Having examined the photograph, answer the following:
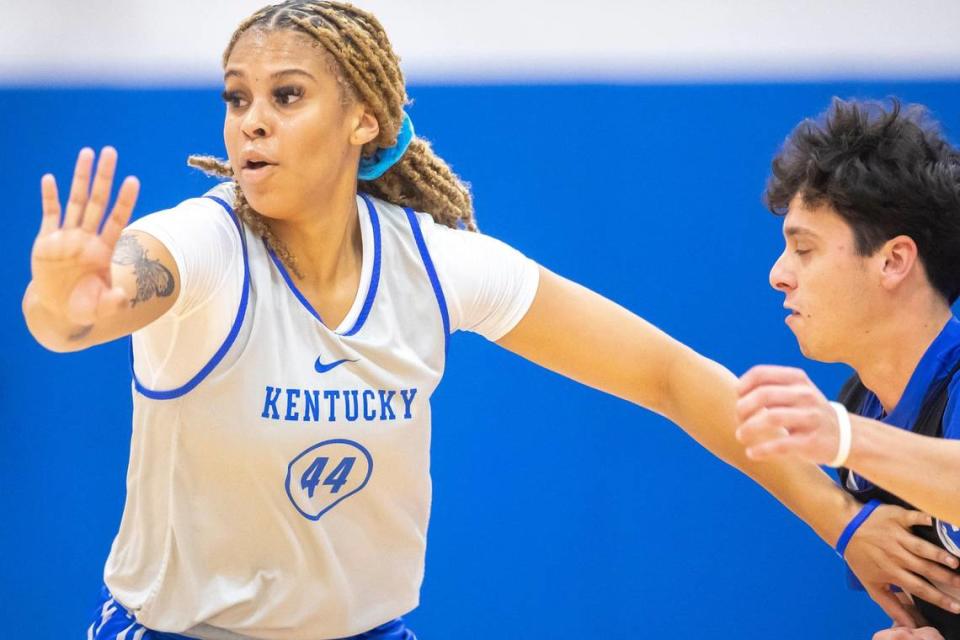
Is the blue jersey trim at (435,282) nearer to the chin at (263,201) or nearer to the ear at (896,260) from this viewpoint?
the chin at (263,201)

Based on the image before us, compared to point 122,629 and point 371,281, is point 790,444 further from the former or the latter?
point 122,629

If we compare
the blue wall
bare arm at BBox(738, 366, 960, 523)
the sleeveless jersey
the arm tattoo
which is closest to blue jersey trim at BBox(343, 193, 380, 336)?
the arm tattoo

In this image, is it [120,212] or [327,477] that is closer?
[120,212]

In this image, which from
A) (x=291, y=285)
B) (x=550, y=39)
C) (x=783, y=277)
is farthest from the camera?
(x=550, y=39)

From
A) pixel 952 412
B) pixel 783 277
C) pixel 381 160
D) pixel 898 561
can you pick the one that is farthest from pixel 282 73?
pixel 898 561

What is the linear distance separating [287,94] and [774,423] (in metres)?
0.88

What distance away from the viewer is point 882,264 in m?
1.99

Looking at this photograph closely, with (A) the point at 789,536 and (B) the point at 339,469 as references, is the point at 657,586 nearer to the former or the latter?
(A) the point at 789,536

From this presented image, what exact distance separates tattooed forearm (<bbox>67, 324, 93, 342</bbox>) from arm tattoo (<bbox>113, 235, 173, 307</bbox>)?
0.22ft

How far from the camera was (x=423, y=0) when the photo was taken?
123 inches

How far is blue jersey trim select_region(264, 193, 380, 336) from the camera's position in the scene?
1823 millimetres

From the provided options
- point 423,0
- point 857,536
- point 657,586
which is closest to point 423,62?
point 423,0

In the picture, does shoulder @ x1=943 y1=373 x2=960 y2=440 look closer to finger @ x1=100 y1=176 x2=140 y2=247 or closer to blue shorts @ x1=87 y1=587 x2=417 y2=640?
blue shorts @ x1=87 y1=587 x2=417 y2=640

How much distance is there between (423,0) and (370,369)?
1.56m
